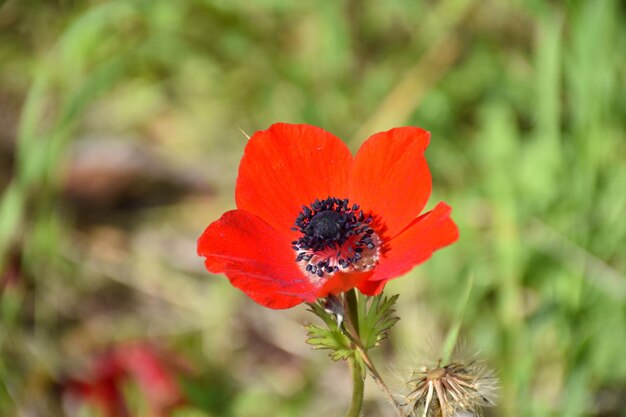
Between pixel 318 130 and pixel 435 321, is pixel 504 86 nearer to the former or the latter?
pixel 435 321

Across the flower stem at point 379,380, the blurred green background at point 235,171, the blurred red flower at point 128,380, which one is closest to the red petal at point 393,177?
the flower stem at point 379,380

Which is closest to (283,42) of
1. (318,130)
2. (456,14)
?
(456,14)

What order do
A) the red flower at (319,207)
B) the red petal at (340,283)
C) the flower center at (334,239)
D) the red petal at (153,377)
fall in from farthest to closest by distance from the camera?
the red petal at (153,377), the flower center at (334,239), the red flower at (319,207), the red petal at (340,283)

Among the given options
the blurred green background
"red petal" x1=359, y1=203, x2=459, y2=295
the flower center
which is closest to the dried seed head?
"red petal" x1=359, y1=203, x2=459, y2=295

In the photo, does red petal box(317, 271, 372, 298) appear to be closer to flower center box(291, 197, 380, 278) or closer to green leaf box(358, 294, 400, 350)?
green leaf box(358, 294, 400, 350)

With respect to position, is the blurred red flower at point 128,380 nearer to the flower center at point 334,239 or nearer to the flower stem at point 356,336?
the flower center at point 334,239

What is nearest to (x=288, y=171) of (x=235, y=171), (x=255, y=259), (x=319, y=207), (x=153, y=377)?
(x=319, y=207)

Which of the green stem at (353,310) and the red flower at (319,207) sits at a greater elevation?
the red flower at (319,207)
